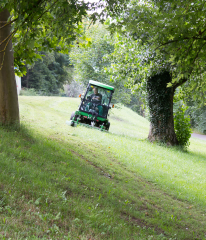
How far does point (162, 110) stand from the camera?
44.1 ft

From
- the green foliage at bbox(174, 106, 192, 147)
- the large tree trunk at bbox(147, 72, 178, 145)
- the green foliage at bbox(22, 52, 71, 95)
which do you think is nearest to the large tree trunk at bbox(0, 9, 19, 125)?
the large tree trunk at bbox(147, 72, 178, 145)

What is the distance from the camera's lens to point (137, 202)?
15.7 ft

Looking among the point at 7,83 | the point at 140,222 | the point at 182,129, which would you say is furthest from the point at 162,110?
the point at 140,222

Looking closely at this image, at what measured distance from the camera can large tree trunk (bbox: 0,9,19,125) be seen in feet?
21.3

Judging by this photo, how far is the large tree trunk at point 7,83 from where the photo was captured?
21.3 feet

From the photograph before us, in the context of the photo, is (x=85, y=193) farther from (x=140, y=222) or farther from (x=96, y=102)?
(x=96, y=102)

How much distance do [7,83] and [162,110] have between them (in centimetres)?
951

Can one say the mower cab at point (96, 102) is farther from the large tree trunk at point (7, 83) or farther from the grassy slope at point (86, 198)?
the large tree trunk at point (7, 83)

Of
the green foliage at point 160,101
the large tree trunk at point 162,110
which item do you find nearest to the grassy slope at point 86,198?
the large tree trunk at point 162,110

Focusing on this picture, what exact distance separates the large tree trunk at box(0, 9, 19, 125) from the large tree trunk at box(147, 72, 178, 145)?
359 inches

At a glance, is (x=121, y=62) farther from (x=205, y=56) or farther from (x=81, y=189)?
(x=81, y=189)

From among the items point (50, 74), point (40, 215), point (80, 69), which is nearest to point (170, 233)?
point (40, 215)

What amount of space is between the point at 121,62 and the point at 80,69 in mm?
10432

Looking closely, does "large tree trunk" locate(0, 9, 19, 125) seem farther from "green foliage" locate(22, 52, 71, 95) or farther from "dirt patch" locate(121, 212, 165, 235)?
"green foliage" locate(22, 52, 71, 95)
